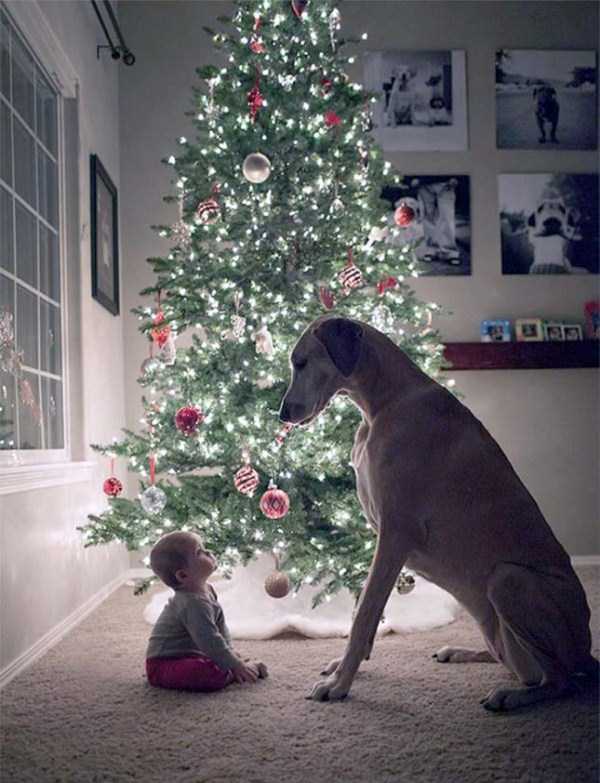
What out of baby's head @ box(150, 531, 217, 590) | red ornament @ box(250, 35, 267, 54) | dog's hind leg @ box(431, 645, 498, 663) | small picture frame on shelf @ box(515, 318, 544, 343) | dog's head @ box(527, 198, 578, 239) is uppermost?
red ornament @ box(250, 35, 267, 54)

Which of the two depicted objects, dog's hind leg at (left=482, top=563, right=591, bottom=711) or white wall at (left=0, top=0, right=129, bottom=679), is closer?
dog's hind leg at (left=482, top=563, right=591, bottom=711)

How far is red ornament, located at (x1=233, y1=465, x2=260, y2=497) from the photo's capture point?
3.00 meters

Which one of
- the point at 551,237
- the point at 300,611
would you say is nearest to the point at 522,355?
the point at 551,237

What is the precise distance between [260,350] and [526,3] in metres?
3.26

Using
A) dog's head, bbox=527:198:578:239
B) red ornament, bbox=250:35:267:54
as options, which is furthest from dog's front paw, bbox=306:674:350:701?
dog's head, bbox=527:198:578:239

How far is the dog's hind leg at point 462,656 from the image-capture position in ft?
8.21

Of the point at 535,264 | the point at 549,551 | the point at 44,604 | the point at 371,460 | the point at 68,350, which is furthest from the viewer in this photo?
the point at 535,264

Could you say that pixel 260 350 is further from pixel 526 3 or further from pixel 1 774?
pixel 526 3

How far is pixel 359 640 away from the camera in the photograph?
217 cm

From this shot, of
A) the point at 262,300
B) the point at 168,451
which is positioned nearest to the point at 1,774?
the point at 168,451

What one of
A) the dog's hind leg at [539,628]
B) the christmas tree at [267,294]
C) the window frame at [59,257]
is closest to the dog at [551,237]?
the christmas tree at [267,294]

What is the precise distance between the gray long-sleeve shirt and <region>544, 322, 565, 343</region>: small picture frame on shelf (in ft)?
10.5

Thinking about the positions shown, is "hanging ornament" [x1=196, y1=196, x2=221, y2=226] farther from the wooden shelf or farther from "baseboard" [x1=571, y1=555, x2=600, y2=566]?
"baseboard" [x1=571, y1=555, x2=600, y2=566]

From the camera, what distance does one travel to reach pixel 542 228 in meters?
5.08
